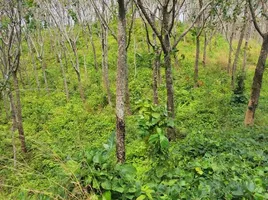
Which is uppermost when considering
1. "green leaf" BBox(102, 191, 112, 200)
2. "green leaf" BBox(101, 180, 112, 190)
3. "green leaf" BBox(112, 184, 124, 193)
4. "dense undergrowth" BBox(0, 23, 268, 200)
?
"green leaf" BBox(101, 180, 112, 190)

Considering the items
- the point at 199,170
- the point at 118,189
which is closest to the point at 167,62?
the point at 199,170

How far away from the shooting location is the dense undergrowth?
2439 millimetres

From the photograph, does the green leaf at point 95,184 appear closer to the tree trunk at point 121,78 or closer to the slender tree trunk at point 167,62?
the tree trunk at point 121,78

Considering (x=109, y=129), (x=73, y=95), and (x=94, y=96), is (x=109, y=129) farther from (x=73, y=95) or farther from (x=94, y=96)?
(x=73, y=95)

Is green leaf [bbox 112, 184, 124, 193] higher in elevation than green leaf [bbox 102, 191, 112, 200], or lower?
higher

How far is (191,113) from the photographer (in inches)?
442

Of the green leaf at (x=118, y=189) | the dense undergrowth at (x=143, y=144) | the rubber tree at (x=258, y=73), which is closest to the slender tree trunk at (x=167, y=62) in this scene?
the dense undergrowth at (x=143, y=144)

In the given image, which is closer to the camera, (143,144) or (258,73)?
(143,144)

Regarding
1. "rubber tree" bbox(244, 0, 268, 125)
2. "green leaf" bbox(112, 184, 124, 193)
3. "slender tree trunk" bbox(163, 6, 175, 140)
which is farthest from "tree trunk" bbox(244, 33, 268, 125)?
"green leaf" bbox(112, 184, 124, 193)

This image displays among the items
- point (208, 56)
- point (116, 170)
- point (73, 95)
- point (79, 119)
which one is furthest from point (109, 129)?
point (208, 56)

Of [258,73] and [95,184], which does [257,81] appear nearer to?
[258,73]

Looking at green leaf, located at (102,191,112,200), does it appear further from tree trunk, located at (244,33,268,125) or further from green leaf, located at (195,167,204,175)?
tree trunk, located at (244,33,268,125)

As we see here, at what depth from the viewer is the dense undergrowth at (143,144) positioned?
244 centimetres

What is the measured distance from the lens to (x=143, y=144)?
436 cm
